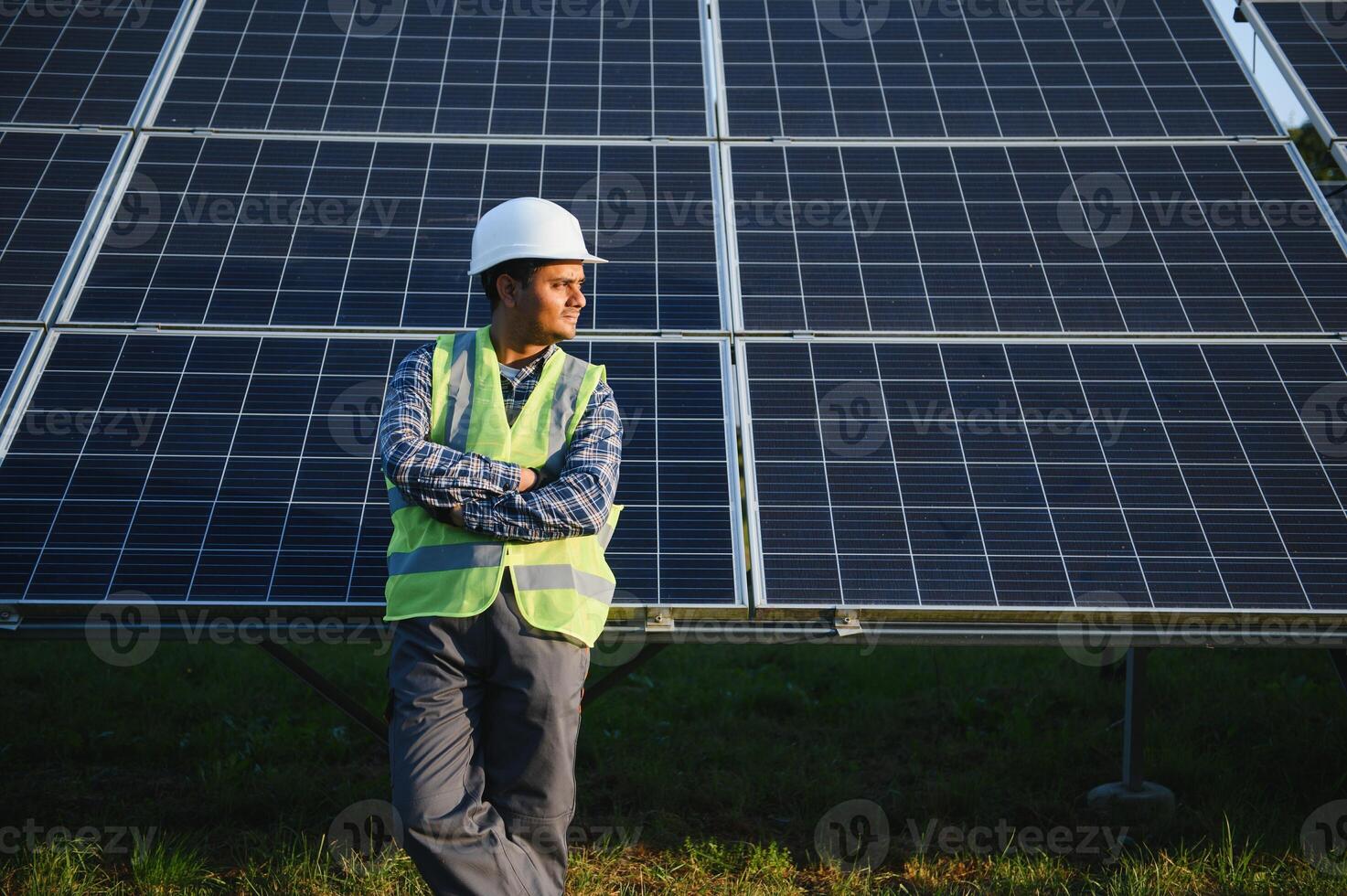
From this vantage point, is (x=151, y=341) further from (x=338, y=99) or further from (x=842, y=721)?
(x=842, y=721)

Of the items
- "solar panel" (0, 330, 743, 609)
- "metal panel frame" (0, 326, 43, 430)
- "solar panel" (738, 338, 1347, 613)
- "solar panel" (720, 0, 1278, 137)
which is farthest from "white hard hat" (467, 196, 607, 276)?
"solar panel" (720, 0, 1278, 137)

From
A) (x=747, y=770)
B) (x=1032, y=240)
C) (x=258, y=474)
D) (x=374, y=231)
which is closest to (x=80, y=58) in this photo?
(x=374, y=231)

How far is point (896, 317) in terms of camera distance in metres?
5.66

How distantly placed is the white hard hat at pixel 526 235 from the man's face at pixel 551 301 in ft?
0.20

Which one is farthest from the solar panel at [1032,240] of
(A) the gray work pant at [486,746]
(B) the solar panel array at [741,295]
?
(A) the gray work pant at [486,746]

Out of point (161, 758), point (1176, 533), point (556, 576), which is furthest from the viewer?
point (161, 758)

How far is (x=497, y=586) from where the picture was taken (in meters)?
3.70

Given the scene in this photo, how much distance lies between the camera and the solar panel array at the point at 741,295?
482cm

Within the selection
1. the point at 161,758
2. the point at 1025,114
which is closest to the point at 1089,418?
the point at 1025,114

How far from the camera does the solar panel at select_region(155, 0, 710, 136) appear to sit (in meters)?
6.67

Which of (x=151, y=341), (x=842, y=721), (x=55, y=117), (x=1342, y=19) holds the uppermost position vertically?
(x=1342, y=19)

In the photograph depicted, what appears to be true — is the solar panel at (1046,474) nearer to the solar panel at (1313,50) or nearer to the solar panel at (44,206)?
the solar panel at (1313,50)

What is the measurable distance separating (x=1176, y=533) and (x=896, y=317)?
166cm

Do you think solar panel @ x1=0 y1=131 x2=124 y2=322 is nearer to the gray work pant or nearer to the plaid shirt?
the plaid shirt
